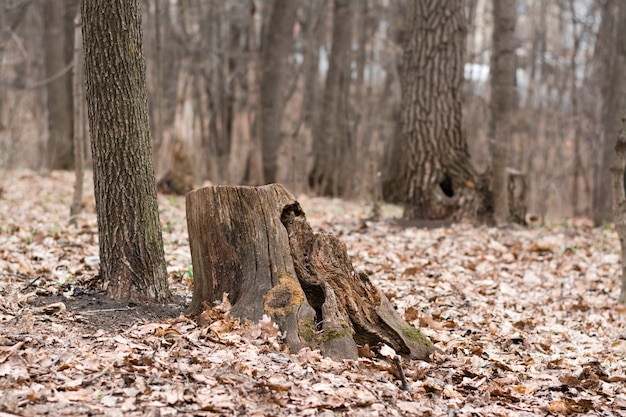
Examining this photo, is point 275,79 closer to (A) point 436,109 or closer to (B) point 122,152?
(A) point 436,109

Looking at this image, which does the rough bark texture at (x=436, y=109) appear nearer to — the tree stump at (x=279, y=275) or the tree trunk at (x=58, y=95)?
the tree stump at (x=279, y=275)

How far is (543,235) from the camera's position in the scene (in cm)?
935

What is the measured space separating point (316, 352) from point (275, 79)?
12171 mm

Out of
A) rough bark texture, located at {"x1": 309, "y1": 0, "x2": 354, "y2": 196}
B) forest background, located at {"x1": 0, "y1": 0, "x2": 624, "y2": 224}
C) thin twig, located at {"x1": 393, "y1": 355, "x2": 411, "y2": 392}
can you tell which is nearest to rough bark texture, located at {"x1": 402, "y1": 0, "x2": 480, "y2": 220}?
forest background, located at {"x1": 0, "y1": 0, "x2": 624, "y2": 224}

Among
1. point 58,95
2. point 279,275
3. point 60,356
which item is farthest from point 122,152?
point 58,95

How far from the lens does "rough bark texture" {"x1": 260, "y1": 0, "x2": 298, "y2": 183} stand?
15227 millimetres

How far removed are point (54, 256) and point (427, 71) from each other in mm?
6094

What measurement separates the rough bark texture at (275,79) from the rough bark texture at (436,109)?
233 inches

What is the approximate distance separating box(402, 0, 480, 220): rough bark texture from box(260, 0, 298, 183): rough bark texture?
592 centimetres

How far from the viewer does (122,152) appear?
181 inches

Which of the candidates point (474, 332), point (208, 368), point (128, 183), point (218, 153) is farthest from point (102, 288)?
point (218, 153)

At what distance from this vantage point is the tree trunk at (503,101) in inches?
370

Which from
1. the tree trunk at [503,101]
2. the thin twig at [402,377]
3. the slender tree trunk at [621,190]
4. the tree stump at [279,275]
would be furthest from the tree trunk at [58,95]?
the thin twig at [402,377]

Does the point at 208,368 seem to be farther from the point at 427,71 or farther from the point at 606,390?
the point at 427,71
